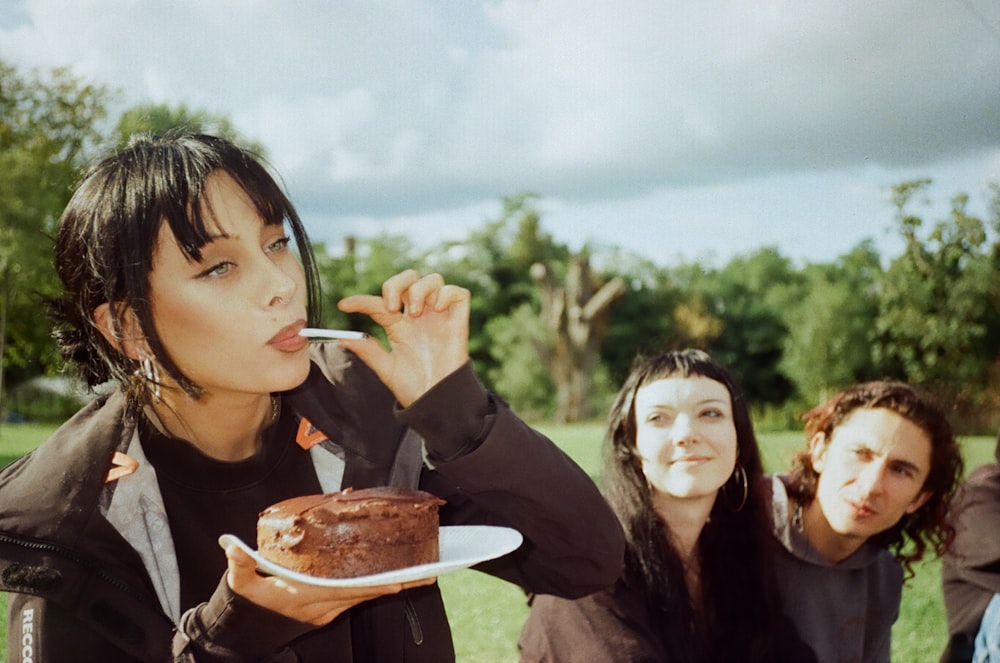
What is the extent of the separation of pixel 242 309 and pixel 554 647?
0.93 meters

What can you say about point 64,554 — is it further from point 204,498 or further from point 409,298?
point 409,298

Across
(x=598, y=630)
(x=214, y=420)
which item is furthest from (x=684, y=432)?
(x=214, y=420)

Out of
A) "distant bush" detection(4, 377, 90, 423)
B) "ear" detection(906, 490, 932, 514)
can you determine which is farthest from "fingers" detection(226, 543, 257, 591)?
"distant bush" detection(4, 377, 90, 423)

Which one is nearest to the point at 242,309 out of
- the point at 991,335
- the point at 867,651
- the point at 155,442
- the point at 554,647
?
the point at 155,442

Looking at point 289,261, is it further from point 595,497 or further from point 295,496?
point 595,497

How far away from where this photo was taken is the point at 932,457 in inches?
82.1

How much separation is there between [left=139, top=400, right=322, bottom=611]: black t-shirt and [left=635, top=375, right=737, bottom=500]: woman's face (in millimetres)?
823

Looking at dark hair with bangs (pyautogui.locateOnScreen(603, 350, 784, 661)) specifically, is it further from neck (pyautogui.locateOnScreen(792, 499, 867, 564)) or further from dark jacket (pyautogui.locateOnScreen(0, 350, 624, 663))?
dark jacket (pyautogui.locateOnScreen(0, 350, 624, 663))

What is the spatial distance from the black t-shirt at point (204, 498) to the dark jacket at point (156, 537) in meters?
0.03

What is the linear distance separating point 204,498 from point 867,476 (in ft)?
4.89

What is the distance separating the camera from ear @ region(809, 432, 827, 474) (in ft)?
6.96

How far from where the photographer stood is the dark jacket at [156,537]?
109cm

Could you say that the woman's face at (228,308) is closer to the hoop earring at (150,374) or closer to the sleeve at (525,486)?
the hoop earring at (150,374)

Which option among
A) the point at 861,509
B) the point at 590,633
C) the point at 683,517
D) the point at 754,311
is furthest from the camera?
the point at 754,311
